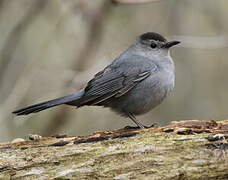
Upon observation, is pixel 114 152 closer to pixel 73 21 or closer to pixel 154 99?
pixel 154 99

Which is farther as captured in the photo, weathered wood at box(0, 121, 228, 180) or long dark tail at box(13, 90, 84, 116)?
long dark tail at box(13, 90, 84, 116)

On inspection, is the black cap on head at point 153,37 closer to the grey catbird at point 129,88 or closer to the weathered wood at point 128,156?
the grey catbird at point 129,88

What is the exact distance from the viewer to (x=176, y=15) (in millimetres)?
7836

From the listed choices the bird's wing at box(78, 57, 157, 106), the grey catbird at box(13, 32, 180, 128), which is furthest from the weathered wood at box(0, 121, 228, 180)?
A: the bird's wing at box(78, 57, 157, 106)

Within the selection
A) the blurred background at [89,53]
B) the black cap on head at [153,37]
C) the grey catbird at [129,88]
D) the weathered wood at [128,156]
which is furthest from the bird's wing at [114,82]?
the weathered wood at [128,156]

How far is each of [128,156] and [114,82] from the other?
1.90 m

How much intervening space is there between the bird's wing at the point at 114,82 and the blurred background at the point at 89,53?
0.89 m

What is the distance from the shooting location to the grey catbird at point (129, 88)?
589 centimetres

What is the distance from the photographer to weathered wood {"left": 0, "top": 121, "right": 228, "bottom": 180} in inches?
161

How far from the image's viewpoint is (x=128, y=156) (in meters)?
4.34

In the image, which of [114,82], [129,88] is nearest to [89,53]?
[114,82]

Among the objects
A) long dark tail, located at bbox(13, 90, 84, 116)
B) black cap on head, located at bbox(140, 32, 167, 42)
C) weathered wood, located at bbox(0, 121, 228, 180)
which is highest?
black cap on head, located at bbox(140, 32, 167, 42)

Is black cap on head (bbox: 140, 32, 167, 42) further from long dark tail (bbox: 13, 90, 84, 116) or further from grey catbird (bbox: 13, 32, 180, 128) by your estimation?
long dark tail (bbox: 13, 90, 84, 116)

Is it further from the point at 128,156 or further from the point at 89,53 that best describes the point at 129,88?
the point at 128,156
